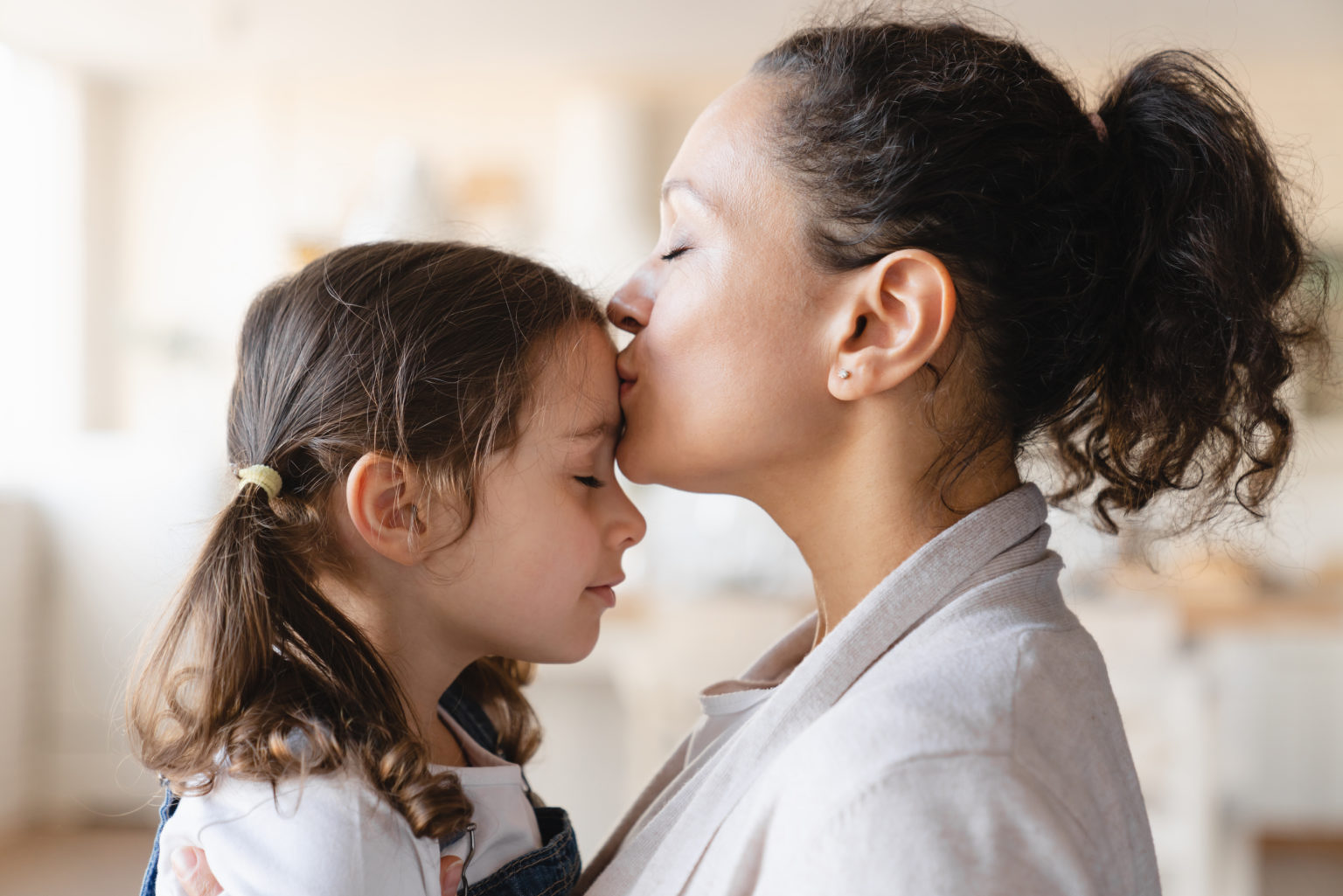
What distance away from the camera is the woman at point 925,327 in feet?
2.83

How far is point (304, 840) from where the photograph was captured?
0.88 m

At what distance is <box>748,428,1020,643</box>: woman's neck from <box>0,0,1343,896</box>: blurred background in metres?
1.86

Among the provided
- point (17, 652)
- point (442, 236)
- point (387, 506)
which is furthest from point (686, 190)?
point (17, 652)

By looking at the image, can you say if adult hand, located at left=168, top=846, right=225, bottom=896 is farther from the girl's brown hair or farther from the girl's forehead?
the girl's forehead

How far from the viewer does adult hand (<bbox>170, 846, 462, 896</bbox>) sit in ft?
3.10

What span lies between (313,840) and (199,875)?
14 centimetres

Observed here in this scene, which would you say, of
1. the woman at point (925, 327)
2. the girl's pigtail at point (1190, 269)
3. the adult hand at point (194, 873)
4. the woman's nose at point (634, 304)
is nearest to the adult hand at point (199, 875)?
the adult hand at point (194, 873)

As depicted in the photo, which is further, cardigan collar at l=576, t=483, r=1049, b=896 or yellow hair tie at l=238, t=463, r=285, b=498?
yellow hair tie at l=238, t=463, r=285, b=498

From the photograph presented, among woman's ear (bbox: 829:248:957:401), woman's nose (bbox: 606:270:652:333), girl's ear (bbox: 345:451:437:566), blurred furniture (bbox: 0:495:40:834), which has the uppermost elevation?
woman's ear (bbox: 829:248:957:401)

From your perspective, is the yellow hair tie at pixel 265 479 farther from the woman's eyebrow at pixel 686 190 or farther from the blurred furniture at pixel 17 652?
the blurred furniture at pixel 17 652

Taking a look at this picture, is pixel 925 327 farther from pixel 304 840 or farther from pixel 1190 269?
pixel 304 840

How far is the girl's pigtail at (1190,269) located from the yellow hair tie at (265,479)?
2.45 feet

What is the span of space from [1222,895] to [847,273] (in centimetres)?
328

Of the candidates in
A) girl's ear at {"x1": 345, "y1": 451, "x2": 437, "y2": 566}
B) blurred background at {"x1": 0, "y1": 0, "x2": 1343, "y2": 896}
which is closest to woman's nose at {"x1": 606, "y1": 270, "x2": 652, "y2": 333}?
girl's ear at {"x1": 345, "y1": 451, "x2": 437, "y2": 566}
